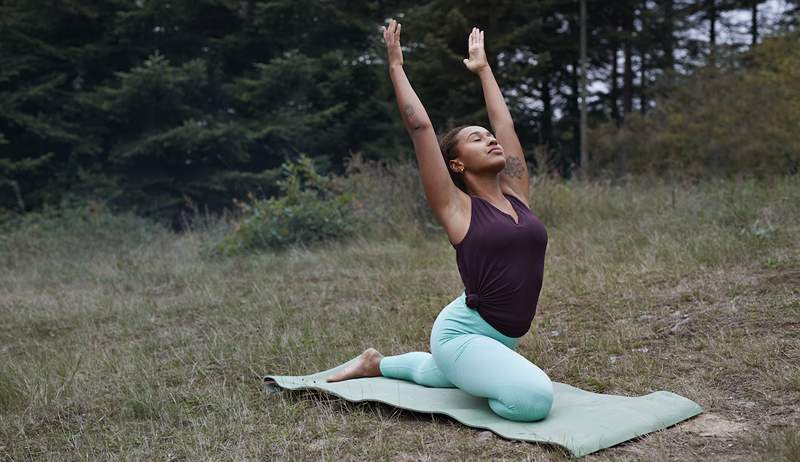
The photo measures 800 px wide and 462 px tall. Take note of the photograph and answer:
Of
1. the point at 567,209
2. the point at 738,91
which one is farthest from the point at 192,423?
the point at 738,91

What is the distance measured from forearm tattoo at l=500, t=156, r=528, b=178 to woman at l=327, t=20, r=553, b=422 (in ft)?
0.62

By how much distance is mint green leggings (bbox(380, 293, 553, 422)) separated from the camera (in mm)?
3086

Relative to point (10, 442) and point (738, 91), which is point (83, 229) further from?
point (738, 91)

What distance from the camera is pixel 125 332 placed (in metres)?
5.58

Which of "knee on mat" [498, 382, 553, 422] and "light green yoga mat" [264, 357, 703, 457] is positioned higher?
"knee on mat" [498, 382, 553, 422]

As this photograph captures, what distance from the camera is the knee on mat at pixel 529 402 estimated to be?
10.1 feet

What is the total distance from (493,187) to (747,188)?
21.4 feet

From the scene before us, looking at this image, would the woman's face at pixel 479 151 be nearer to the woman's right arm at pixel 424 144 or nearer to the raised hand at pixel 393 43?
the woman's right arm at pixel 424 144

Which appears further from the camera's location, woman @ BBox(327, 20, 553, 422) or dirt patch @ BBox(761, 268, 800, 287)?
dirt patch @ BBox(761, 268, 800, 287)

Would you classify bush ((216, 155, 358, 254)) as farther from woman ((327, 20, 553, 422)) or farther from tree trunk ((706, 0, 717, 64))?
tree trunk ((706, 0, 717, 64))

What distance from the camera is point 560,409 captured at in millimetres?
3312

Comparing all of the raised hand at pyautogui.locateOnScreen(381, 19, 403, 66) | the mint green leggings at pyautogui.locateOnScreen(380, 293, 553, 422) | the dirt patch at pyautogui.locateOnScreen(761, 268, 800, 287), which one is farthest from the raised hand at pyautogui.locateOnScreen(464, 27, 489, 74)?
the dirt patch at pyautogui.locateOnScreen(761, 268, 800, 287)

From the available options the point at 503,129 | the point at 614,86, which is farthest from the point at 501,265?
the point at 614,86

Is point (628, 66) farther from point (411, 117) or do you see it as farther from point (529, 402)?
point (529, 402)
